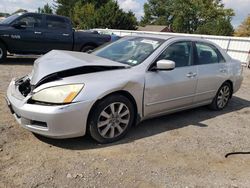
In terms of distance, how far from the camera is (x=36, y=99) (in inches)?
139

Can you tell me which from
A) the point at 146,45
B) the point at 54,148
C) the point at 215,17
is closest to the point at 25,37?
the point at 146,45

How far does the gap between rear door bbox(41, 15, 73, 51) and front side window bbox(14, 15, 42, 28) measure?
0.93 ft

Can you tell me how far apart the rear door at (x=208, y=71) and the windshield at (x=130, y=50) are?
3.27 ft

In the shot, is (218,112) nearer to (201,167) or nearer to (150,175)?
(201,167)

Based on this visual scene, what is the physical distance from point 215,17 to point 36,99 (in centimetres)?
6268

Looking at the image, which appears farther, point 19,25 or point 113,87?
point 19,25

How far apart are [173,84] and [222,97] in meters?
1.90

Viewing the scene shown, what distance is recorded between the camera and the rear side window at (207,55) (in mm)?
5234

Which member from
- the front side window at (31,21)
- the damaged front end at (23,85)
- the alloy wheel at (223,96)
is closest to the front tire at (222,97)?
the alloy wheel at (223,96)

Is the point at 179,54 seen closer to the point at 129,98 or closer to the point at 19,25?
the point at 129,98

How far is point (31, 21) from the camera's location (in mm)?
9891

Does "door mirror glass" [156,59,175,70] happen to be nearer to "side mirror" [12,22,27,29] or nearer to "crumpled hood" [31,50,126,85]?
"crumpled hood" [31,50,126,85]

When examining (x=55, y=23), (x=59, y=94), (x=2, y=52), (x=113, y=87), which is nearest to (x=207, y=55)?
(x=113, y=87)

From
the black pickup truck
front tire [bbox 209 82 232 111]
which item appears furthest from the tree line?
front tire [bbox 209 82 232 111]
